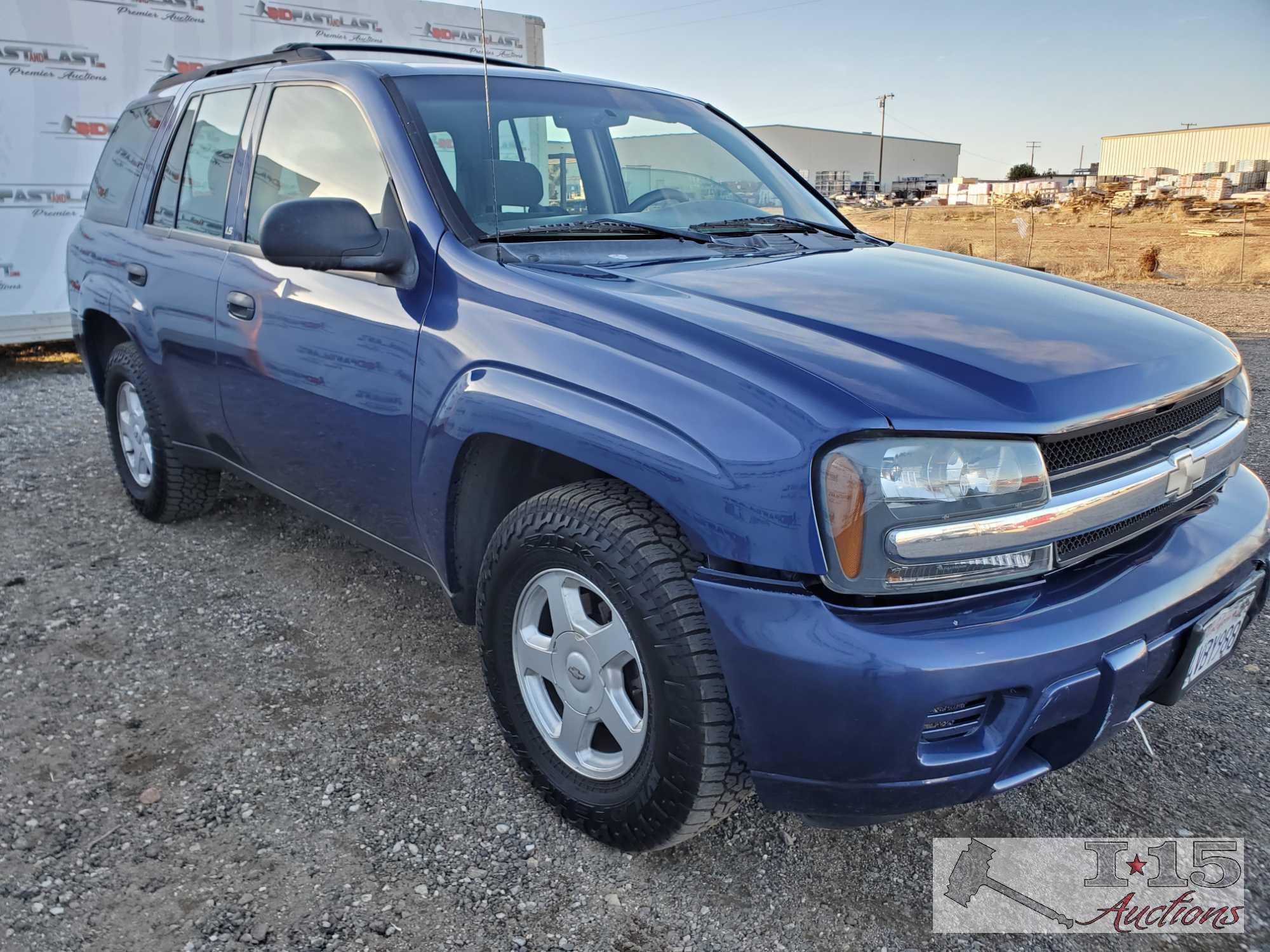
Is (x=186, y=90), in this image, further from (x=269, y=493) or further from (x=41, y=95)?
(x=41, y=95)

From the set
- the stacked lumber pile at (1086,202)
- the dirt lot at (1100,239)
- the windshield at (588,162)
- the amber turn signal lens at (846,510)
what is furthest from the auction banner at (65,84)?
the stacked lumber pile at (1086,202)

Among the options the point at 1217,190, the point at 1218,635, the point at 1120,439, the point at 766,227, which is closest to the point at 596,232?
the point at 766,227

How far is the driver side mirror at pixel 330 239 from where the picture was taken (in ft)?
7.59

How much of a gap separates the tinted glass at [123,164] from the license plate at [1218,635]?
401 centimetres

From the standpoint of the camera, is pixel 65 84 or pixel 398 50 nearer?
pixel 398 50

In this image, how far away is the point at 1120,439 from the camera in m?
1.91

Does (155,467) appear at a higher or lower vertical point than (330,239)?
lower

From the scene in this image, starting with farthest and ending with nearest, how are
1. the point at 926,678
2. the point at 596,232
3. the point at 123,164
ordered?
the point at 123,164 → the point at 596,232 → the point at 926,678

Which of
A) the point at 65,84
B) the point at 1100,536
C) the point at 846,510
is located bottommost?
the point at 1100,536

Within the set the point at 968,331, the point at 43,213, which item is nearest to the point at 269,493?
the point at 968,331

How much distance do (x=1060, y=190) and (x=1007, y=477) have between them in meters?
59.4

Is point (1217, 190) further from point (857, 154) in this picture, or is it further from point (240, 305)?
point (857, 154)

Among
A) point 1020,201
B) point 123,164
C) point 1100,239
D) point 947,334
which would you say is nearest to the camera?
point 947,334

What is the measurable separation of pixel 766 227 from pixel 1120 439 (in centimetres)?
140
